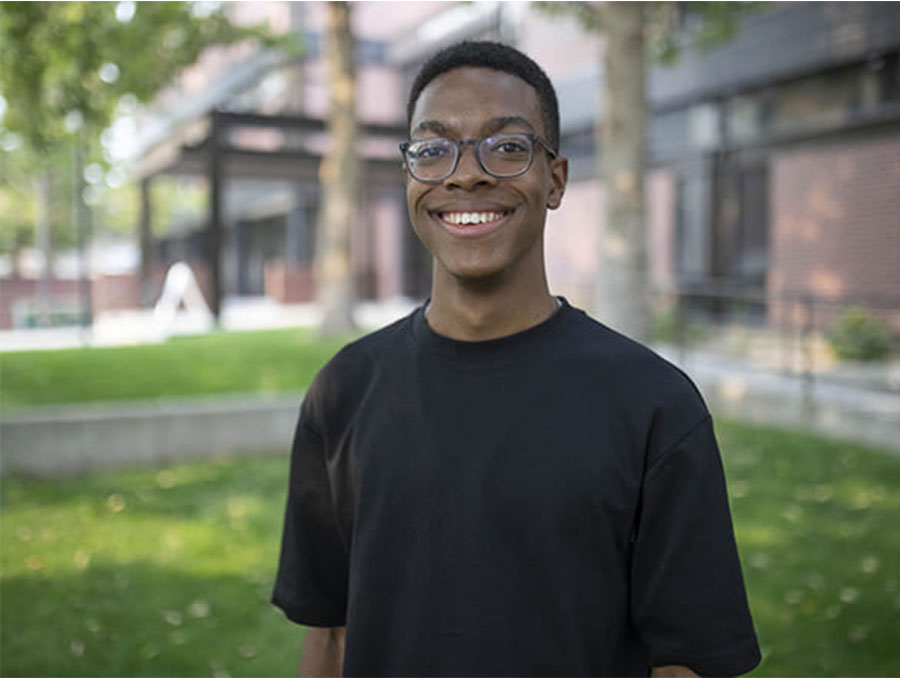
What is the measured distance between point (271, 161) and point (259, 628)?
18002 millimetres

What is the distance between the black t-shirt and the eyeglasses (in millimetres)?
292

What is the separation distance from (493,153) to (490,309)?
0.94 ft

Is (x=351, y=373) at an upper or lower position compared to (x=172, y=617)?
upper

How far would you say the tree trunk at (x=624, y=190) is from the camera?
878 centimetres

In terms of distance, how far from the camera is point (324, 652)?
194 centimetres

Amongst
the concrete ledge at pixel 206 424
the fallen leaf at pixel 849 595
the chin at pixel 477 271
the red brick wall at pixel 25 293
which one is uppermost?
the chin at pixel 477 271

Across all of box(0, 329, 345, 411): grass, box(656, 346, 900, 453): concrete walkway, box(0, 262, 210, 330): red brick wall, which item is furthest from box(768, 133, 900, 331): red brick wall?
box(0, 262, 210, 330): red brick wall

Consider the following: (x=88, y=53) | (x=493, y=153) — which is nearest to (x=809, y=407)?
(x=493, y=153)

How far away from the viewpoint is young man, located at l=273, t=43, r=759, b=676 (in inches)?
63.3

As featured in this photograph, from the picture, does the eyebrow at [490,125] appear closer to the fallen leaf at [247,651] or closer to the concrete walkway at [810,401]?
the fallen leaf at [247,651]

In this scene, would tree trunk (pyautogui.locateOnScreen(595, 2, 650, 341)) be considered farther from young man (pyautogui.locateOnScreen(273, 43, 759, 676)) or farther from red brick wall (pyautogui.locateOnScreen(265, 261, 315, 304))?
red brick wall (pyautogui.locateOnScreen(265, 261, 315, 304))

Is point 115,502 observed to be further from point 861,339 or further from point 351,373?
point 861,339

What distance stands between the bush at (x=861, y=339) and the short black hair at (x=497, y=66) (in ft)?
38.4

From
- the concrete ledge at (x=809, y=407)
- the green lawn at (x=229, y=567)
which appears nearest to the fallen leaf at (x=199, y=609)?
the green lawn at (x=229, y=567)
